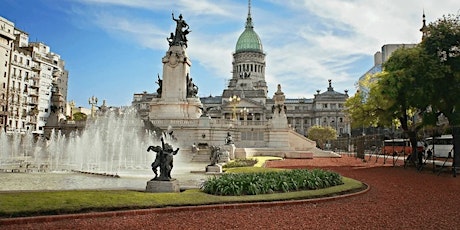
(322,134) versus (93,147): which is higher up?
(322,134)

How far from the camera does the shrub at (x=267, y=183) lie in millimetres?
13828

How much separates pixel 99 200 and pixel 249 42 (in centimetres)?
14150

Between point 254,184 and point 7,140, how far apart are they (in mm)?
37266

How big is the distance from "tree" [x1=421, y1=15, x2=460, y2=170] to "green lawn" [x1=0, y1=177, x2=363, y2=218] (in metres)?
17.5

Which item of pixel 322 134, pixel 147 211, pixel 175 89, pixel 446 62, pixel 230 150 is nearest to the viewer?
pixel 147 211

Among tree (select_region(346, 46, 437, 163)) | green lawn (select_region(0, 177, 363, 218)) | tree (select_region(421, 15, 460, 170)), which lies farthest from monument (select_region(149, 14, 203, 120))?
green lawn (select_region(0, 177, 363, 218))

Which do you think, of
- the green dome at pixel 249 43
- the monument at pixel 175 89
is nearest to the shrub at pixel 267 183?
the monument at pixel 175 89

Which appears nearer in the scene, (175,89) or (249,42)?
(175,89)

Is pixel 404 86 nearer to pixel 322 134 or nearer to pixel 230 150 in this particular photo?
pixel 230 150

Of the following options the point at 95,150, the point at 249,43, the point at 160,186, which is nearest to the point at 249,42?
the point at 249,43

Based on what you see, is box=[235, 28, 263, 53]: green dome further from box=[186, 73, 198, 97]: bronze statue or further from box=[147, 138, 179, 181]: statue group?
box=[147, 138, 179, 181]: statue group

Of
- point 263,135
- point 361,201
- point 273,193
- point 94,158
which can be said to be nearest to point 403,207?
point 361,201

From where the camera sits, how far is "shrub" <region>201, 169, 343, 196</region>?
13.8 m

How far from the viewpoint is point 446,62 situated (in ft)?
90.0
